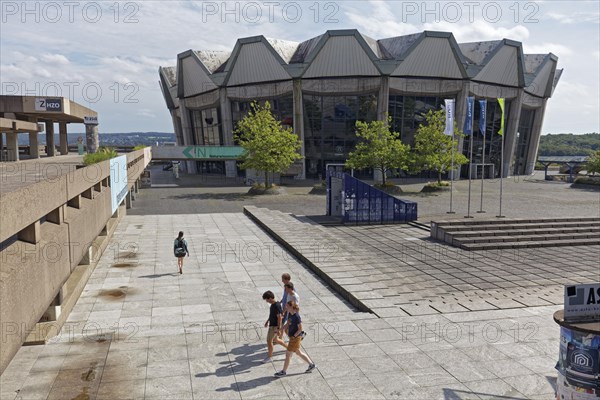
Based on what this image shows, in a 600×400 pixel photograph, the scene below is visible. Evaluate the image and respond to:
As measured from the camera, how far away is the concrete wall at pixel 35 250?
590 centimetres

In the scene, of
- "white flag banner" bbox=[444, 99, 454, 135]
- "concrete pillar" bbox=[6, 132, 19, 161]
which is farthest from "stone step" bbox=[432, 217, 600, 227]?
"concrete pillar" bbox=[6, 132, 19, 161]

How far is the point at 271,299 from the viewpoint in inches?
387

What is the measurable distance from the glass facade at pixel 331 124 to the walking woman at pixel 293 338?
5258 centimetres

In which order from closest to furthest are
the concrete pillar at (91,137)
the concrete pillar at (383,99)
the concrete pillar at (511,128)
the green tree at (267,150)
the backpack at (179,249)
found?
the backpack at (179,249)
the concrete pillar at (91,137)
the green tree at (267,150)
the concrete pillar at (383,99)
the concrete pillar at (511,128)

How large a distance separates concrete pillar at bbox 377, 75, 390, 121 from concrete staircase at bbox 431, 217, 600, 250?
34.7 metres

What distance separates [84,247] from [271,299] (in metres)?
4.99

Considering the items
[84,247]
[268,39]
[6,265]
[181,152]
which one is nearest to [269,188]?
[181,152]

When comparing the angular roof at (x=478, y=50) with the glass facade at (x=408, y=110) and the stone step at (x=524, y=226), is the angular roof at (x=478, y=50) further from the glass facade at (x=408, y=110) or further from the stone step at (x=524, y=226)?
the stone step at (x=524, y=226)

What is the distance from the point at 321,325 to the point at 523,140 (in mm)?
74503

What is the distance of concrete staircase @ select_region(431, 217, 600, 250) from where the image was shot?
21.9m

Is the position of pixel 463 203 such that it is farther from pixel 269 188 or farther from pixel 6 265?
pixel 6 265

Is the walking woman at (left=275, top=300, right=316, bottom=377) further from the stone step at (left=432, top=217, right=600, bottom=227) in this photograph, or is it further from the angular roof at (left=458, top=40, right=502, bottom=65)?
the angular roof at (left=458, top=40, right=502, bottom=65)

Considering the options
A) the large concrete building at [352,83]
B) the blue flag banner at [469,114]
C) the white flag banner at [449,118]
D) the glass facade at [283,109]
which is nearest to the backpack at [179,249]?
the blue flag banner at [469,114]

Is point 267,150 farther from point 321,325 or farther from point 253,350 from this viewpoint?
point 253,350
